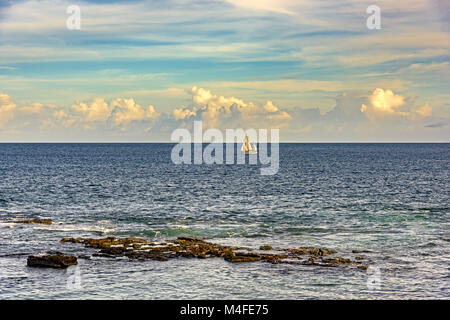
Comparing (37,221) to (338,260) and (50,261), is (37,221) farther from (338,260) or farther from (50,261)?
(338,260)

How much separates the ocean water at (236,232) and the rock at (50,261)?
0.83m

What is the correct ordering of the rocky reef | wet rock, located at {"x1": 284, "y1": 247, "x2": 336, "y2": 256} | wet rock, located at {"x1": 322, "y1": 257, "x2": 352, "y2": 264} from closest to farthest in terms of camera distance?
wet rock, located at {"x1": 322, "y1": 257, "x2": 352, "y2": 264} → the rocky reef → wet rock, located at {"x1": 284, "y1": 247, "x2": 336, "y2": 256}

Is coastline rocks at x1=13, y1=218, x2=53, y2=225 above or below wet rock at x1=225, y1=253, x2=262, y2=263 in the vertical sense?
above

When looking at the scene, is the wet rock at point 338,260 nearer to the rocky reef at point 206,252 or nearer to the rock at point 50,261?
the rocky reef at point 206,252

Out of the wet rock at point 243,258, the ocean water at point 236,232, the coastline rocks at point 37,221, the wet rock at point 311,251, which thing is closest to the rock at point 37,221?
the coastline rocks at point 37,221

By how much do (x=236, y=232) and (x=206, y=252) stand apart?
424 inches

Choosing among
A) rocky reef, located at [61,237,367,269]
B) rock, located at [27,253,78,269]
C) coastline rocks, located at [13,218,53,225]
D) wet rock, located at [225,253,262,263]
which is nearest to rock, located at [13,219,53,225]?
coastline rocks, located at [13,218,53,225]

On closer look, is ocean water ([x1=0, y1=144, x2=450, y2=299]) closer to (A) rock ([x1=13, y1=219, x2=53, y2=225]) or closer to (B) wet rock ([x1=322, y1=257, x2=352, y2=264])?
(A) rock ([x1=13, y1=219, x2=53, y2=225])

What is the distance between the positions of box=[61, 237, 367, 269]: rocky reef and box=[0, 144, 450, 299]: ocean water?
1.29 meters

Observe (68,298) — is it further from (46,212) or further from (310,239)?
(46,212)

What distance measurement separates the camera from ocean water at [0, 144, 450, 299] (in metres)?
37.3

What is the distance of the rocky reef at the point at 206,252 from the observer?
4462cm

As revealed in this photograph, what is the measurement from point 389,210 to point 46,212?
49009mm

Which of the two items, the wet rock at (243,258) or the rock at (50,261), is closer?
the rock at (50,261)
